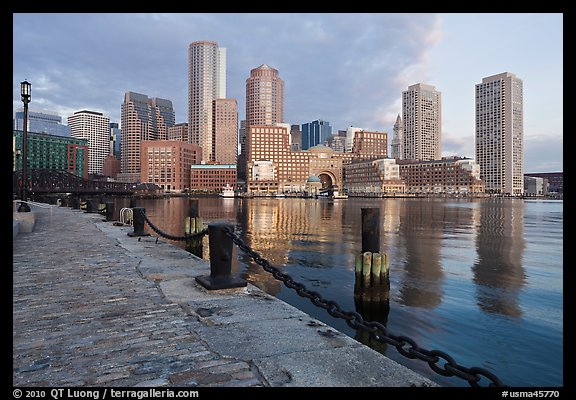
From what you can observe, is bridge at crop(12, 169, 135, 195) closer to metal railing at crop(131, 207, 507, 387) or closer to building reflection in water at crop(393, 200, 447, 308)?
building reflection in water at crop(393, 200, 447, 308)

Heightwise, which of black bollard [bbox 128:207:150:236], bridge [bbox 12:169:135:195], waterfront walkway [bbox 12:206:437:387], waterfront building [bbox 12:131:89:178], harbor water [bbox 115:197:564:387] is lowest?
harbor water [bbox 115:197:564:387]

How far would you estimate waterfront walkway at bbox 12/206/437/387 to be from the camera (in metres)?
3.55

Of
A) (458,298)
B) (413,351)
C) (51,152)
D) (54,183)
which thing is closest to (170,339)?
(413,351)

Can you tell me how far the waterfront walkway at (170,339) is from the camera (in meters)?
3.55

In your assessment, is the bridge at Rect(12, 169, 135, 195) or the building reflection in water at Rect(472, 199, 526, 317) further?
the bridge at Rect(12, 169, 135, 195)

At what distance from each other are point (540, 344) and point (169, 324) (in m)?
9.09

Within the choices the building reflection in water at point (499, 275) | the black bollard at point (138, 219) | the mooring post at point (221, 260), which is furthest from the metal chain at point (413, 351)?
the black bollard at point (138, 219)

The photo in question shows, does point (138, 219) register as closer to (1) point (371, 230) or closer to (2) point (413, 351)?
(1) point (371, 230)

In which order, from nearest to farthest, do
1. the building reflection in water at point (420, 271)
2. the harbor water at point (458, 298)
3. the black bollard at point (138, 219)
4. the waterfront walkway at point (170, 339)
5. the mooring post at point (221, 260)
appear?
the waterfront walkway at point (170, 339) → the mooring post at point (221, 260) → the harbor water at point (458, 298) → the building reflection in water at point (420, 271) → the black bollard at point (138, 219)

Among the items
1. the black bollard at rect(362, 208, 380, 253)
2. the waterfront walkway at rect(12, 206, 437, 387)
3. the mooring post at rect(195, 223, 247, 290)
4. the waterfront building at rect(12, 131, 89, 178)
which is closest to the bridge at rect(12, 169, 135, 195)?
the waterfront building at rect(12, 131, 89, 178)

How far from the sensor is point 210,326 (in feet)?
16.5

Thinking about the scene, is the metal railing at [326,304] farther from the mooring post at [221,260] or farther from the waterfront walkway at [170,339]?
the waterfront walkway at [170,339]
